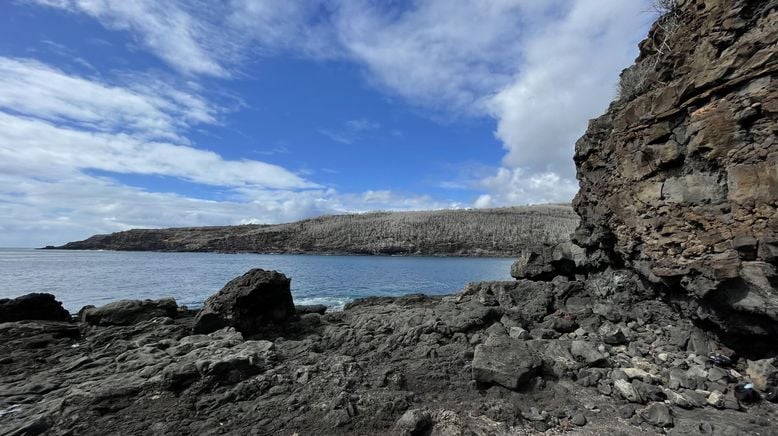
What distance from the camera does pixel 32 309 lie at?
618 inches

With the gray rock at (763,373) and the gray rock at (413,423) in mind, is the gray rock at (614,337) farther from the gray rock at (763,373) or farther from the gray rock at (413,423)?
the gray rock at (413,423)

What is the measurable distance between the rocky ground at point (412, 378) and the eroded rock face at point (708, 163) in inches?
57.6

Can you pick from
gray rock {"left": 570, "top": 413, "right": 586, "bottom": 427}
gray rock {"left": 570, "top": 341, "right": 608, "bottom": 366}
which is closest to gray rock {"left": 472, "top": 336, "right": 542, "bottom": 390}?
gray rock {"left": 570, "top": 413, "right": 586, "bottom": 427}

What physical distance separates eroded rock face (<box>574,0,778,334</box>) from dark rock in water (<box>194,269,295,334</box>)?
38.6 feet

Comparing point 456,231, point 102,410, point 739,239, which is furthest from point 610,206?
point 456,231

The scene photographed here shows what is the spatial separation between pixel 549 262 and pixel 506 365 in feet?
32.3

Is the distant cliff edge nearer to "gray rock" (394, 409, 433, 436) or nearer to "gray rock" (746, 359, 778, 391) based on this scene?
"gray rock" (746, 359, 778, 391)

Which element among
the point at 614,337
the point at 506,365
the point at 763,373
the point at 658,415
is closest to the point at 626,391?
the point at 658,415

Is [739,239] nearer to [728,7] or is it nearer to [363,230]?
[728,7]

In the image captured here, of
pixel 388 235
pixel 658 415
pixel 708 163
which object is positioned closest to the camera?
pixel 658 415

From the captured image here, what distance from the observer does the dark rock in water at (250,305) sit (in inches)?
507

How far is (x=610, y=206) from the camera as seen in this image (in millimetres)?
12422

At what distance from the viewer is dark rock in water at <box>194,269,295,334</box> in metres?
12.9

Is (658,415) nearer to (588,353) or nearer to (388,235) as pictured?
(588,353)
